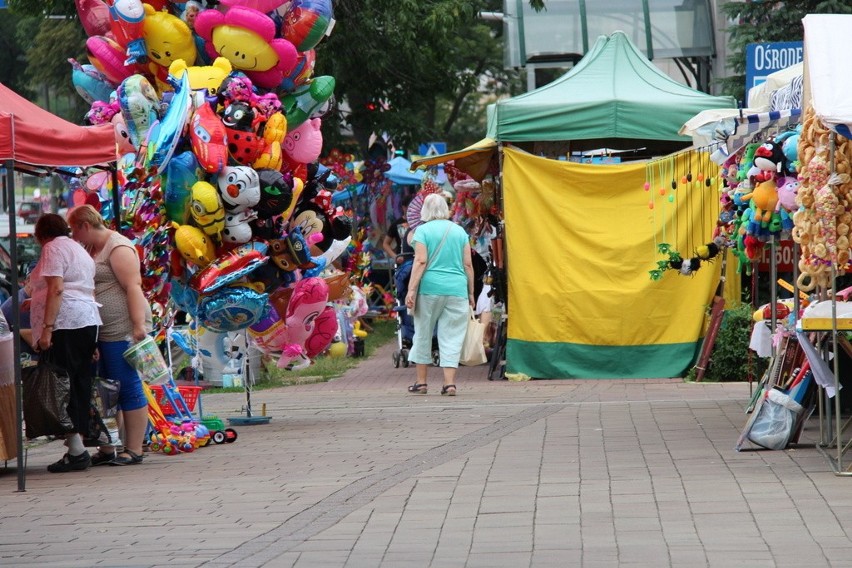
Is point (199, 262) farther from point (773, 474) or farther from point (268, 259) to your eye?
point (773, 474)

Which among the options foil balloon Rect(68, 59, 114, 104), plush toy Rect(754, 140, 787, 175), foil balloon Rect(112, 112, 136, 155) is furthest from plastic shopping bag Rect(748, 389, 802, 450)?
foil balloon Rect(68, 59, 114, 104)

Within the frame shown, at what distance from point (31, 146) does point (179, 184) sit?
1832mm

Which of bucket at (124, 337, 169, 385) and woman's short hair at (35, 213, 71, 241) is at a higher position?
woman's short hair at (35, 213, 71, 241)

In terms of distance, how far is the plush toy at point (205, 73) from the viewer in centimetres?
1054

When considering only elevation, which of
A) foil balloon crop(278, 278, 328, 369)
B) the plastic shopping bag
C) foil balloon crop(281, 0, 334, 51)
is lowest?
the plastic shopping bag

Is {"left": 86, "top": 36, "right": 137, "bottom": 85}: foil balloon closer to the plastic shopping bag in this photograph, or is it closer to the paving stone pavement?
the paving stone pavement

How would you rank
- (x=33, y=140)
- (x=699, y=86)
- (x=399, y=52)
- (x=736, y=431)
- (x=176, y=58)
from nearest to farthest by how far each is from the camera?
(x=33, y=140) → (x=736, y=431) → (x=176, y=58) → (x=399, y=52) → (x=699, y=86)

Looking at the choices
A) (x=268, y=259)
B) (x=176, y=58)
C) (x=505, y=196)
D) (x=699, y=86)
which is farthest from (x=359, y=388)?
(x=699, y=86)

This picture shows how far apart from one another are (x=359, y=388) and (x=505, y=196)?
2.56 metres

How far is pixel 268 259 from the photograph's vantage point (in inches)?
431

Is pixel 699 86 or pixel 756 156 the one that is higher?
pixel 699 86

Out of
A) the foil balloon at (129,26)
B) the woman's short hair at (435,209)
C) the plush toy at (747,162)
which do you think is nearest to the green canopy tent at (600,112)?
the woman's short hair at (435,209)

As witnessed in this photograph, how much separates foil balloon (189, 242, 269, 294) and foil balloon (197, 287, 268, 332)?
8cm

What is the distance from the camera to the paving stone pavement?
20.7 ft
